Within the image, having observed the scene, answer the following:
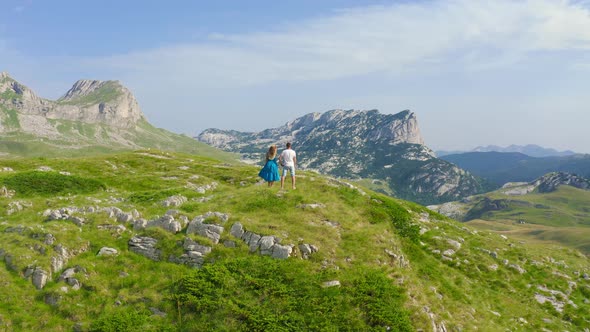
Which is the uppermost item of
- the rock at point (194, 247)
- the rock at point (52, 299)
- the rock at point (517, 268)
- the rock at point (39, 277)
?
the rock at point (194, 247)

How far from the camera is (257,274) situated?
18.9m

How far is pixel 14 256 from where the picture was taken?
18609mm

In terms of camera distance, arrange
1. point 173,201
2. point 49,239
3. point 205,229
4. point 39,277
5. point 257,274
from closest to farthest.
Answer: point 39,277
point 257,274
point 49,239
point 205,229
point 173,201

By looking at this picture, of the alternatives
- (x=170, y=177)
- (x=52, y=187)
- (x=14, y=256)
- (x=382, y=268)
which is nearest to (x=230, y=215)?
(x=382, y=268)

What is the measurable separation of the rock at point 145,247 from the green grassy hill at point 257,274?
5.1 inches

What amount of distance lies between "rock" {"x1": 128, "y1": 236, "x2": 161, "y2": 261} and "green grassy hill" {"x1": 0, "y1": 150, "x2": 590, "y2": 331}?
13cm

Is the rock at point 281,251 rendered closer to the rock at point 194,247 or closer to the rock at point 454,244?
the rock at point 194,247

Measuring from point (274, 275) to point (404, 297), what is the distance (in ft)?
23.8

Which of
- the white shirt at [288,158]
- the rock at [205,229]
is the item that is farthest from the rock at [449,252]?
the rock at [205,229]

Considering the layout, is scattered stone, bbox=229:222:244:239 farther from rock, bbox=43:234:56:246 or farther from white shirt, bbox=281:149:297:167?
rock, bbox=43:234:56:246

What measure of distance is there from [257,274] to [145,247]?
7424 millimetres

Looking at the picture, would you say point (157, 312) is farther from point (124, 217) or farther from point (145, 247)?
point (124, 217)

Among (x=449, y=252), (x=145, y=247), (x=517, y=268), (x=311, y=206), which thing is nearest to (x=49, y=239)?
(x=145, y=247)

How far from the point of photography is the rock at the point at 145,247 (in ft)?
67.7
